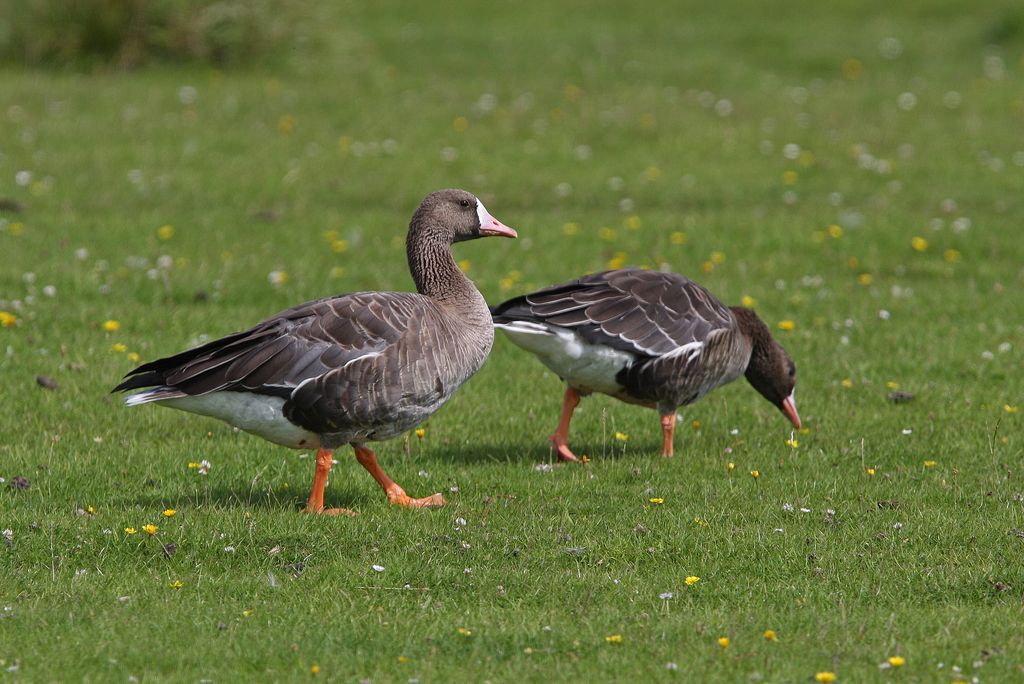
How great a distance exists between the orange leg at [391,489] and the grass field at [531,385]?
17 centimetres

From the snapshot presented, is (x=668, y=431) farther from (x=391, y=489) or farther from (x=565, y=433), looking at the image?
(x=391, y=489)

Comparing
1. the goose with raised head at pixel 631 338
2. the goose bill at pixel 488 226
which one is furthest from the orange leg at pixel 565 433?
the goose bill at pixel 488 226

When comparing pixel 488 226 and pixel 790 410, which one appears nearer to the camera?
pixel 488 226

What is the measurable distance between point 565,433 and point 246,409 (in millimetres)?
2607

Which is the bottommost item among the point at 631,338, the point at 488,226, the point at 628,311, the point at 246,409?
the point at 246,409

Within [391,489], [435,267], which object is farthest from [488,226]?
[391,489]

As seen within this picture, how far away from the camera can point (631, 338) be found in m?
9.32

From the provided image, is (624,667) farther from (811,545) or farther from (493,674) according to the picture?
(811,545)

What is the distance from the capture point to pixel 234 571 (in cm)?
713

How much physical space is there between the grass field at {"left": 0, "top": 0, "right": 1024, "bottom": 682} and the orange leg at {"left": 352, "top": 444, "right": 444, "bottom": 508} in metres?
0.17

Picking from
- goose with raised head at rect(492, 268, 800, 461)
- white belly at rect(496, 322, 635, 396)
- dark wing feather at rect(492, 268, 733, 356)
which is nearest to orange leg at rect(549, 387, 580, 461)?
goose with raised head at rect(492, 268, 800, 461)

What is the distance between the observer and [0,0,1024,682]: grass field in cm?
638

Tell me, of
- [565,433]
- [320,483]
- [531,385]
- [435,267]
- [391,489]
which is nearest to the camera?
[320,483]

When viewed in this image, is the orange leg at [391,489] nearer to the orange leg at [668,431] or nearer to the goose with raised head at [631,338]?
the goose with raised head at [631,338]
